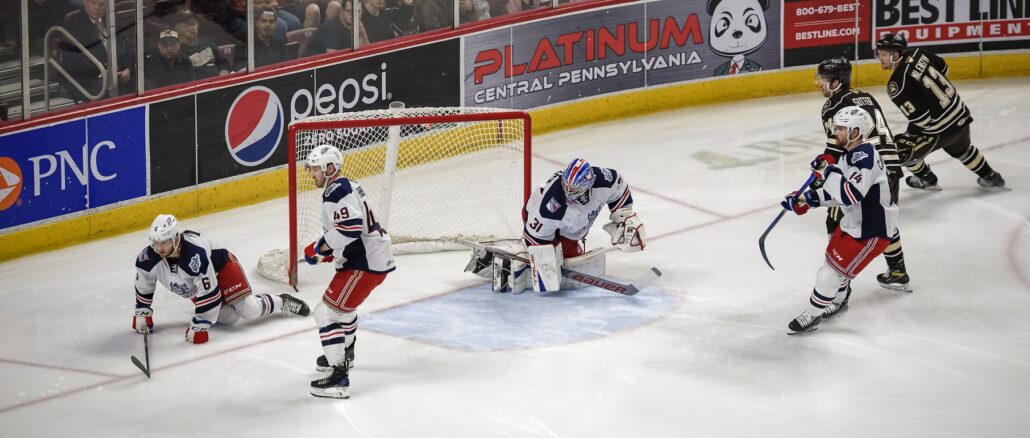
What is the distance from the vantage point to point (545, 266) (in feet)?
25.9

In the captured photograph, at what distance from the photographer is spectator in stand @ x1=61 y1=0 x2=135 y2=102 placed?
909cm

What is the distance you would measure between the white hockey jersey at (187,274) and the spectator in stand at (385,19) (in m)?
3.62

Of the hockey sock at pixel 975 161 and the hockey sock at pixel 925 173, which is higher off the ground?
the hockey sock at pixel 975 161

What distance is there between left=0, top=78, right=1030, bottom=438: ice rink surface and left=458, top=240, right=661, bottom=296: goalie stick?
0.08 metres

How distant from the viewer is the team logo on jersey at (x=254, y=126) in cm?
998

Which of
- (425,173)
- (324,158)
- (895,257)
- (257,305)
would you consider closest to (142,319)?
(257,305)

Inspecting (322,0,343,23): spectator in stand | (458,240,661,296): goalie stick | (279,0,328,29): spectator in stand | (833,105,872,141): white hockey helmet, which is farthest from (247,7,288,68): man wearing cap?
(833,105,872,141): white hockey helmet

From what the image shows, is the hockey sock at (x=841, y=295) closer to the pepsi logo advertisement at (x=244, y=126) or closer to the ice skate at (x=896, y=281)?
the ice skate at (x=896, y=281)

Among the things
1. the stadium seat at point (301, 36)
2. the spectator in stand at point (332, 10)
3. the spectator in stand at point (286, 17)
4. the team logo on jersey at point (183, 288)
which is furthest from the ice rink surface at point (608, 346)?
the spectator in stand at point (332, 10)

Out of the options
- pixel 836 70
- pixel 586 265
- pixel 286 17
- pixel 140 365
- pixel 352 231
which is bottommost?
pixel 140 365

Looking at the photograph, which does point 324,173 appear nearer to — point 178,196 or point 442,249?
point 442,249

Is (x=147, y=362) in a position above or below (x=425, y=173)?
below

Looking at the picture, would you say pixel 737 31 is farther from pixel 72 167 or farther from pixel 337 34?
pixel 72 167

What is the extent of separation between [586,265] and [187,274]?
2167 mm
